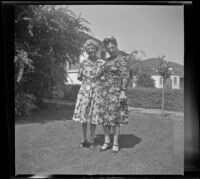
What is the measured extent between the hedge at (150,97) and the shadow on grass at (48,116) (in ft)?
0.63

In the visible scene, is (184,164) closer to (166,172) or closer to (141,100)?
(166,172)

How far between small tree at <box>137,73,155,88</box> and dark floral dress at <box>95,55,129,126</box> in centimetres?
19

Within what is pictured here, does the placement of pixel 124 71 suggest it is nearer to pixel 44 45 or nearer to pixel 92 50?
pixel 92 50

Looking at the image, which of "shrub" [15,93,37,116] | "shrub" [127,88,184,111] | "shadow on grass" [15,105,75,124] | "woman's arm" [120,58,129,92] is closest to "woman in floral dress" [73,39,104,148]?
"shadow on grass" [15,105,75,124]

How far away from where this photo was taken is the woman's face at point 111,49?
434cm

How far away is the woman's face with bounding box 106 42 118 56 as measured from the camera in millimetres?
4340

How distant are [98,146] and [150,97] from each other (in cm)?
107

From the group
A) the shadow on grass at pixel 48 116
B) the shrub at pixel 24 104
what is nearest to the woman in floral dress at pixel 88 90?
the shadow on grass at pixel 48 116

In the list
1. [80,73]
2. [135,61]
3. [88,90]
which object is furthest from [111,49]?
[88,90]

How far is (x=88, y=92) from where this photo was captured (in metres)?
4.37

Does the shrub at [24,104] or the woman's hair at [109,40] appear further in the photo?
the shrub at [24,104]

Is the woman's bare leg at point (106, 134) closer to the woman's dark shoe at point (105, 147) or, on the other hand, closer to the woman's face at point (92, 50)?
the woman's dark shoe at point (105, 147)

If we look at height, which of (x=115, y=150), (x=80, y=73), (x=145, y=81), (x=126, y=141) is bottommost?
(x=115, y=150)
